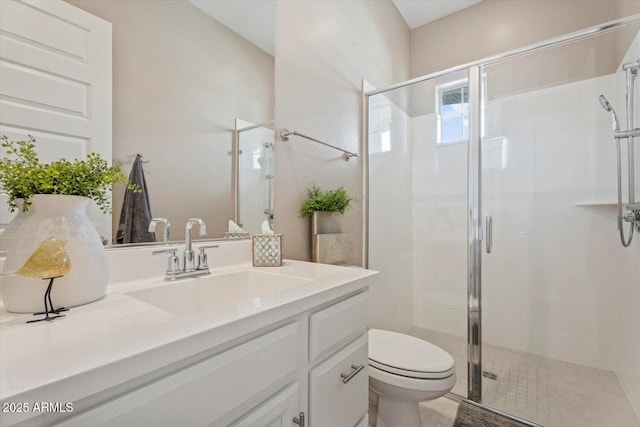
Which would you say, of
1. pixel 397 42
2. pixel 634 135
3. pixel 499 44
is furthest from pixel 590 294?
pixel 397 42

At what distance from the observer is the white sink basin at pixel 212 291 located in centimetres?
86

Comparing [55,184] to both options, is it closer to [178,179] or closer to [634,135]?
[178,179]

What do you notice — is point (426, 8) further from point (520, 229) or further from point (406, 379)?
point (406, 379)

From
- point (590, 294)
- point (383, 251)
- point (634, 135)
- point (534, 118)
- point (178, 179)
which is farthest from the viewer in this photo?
point (383, 251)

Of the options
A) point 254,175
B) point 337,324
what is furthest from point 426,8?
point 337,324

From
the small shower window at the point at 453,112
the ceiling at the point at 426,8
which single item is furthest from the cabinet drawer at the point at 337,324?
the ceiling at the point at 426,8

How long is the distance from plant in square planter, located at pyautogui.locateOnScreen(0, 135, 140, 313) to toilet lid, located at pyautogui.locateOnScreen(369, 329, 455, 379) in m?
1.14

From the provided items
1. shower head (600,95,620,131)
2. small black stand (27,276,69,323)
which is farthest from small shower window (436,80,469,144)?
small black stand (27,276,69,323)

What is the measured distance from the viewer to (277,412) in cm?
65

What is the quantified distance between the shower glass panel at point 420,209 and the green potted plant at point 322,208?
0.65 m

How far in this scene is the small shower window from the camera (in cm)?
196

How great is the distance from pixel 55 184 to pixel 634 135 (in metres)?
2.34

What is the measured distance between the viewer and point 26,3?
754mm

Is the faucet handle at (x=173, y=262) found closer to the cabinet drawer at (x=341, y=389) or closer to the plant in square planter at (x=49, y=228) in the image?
the plant in square planter at (x=49, y=228)
